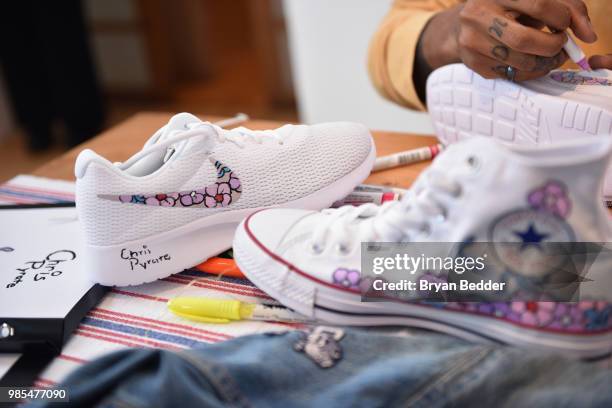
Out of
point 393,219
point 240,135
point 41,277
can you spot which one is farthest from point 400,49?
point 41,277

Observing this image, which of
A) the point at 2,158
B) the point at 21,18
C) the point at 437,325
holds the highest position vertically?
the point at 21,18

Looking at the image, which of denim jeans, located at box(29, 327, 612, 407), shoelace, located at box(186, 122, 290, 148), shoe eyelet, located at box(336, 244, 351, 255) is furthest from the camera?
shoelace, located at box(186, 122, 290, 148)

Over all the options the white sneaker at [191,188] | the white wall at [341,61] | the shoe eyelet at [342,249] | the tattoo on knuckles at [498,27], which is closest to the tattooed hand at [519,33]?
the tattoo on knuckles at [498,27]

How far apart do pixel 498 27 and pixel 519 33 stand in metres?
0.03

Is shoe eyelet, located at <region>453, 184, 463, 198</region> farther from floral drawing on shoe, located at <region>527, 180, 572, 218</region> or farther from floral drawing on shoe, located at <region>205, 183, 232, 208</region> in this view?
floral drawing on shoe, located at <region>205, 183, 232, 208</region>

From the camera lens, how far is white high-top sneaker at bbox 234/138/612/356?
419 millimetres

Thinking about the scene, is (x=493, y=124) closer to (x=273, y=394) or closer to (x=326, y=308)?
(x=326, y=308)

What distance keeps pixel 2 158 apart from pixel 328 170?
77.3 inches

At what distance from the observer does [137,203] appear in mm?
559

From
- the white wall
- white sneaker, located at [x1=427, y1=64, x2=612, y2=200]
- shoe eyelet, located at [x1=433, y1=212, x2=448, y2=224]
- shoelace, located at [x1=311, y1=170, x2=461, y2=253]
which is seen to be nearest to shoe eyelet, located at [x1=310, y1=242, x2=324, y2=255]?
shoelace, located at [x1=311, y1=170, x2=461, y2=253]

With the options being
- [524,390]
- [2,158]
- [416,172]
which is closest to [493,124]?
[416,172]

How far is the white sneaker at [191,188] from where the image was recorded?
1.82 feet

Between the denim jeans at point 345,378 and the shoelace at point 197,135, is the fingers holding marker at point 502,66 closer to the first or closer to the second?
the shoelace at point 197,135

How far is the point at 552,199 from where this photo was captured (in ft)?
1.38
